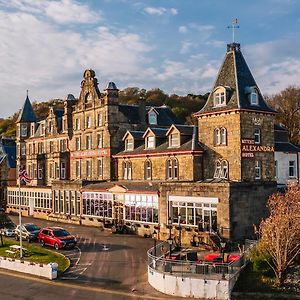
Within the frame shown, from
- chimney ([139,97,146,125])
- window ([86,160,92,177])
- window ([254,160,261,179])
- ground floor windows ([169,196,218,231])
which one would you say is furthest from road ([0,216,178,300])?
chimney ([139,97,146,125])

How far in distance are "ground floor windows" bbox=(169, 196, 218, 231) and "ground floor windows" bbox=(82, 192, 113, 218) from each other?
1008cm

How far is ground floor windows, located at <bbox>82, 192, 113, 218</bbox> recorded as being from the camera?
152 feet

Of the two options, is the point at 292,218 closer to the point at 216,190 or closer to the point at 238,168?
the point at 216,190

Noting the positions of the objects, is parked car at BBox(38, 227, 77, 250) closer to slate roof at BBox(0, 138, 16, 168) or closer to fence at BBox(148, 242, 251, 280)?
fence at BBox(148, 242, 251, 280)

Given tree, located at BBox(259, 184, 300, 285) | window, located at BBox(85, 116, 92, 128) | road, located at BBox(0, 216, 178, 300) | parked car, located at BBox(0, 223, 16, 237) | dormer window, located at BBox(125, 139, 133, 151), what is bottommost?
road, located at BBox(0, 216, 178, 300)

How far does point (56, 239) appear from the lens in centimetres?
3669

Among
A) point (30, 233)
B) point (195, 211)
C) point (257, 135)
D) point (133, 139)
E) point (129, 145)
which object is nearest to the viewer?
point (195, 211)

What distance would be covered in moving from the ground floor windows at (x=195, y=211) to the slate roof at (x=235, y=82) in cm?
811

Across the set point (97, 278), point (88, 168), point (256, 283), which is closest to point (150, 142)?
point (88, 168)

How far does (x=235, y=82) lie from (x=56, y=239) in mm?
18807

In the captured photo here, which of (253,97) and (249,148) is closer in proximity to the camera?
(249,148)

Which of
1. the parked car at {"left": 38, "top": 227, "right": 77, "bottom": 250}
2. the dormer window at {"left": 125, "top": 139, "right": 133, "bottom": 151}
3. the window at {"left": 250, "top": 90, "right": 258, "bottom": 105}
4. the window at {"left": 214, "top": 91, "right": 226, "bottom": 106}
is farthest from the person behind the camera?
the dormer window at {"left": 125, "top": 139, "right": 133, "bottom": 151}

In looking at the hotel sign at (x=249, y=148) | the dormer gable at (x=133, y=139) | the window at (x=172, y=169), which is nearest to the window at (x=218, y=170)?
the hotel sign at (x=249, y=148)

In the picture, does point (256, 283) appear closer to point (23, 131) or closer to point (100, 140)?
point (100, 140)
